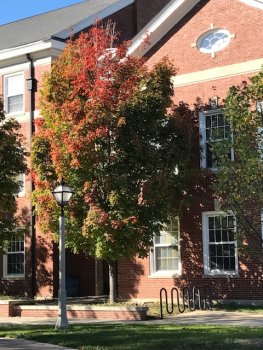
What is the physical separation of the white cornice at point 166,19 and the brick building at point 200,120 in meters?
0.04

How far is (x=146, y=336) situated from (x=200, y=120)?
395 inches

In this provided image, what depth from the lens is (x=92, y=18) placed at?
28.3 meters

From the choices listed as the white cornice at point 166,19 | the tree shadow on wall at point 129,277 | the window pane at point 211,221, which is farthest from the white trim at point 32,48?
the window pane at point 211,221

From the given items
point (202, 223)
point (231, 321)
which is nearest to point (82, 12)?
point (202, 223)

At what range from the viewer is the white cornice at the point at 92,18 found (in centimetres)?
2667

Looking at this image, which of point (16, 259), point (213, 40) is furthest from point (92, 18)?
point (16, 259)

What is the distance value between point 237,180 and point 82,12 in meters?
18.8

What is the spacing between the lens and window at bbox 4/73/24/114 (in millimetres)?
27250

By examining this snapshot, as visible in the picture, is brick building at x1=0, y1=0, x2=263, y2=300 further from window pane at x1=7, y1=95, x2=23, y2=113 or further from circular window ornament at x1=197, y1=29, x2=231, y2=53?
window pane at x1=7, y1=95, x2=23, y2=113

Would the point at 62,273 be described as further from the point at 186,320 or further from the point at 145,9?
the point at 145,9

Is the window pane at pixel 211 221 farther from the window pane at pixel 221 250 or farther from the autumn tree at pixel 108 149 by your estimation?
the autumn tree at pixel 108 149

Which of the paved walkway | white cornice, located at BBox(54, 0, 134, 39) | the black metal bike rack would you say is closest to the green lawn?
the paved walkway

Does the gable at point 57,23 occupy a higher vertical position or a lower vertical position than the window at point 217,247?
higher

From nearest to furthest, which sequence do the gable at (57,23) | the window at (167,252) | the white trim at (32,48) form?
the window at (167,252), the white trim at (32,48), the gable at (57,23)
